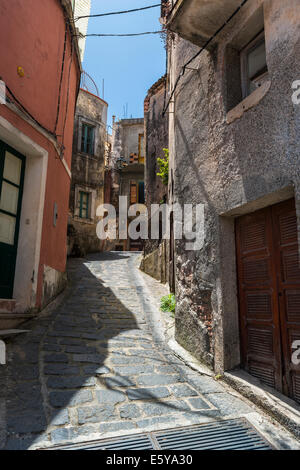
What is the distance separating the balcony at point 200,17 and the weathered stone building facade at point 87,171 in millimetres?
11534

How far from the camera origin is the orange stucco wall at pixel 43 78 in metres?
4.66

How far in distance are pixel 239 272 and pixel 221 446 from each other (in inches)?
76.7

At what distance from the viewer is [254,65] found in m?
3.96

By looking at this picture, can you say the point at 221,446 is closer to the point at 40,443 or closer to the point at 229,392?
the point at 229,392

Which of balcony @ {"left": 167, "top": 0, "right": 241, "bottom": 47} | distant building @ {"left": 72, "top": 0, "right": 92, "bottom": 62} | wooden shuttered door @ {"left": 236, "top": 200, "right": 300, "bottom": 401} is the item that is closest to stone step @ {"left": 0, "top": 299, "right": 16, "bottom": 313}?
wooden shuttered door @ {"left": 236, "top": 200, "right": 300, "bottom": 401}

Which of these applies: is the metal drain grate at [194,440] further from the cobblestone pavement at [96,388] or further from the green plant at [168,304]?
the green plant at [168,304]

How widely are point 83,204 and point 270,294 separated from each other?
1383 cm

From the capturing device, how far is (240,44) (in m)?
4.10

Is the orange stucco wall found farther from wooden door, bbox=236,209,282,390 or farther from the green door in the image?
wooden door, bbox=236,209,282,390

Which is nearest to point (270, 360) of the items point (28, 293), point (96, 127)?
point (28, 293)

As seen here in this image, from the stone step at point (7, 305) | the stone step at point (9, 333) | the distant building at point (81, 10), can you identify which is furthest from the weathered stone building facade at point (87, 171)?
the stone step at point (9, 333)

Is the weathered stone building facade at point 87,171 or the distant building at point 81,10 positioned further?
the weathered stone building facade at point 87,171

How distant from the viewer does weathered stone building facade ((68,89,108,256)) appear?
51.0ft

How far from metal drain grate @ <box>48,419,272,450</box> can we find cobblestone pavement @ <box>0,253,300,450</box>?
3.5 inches
